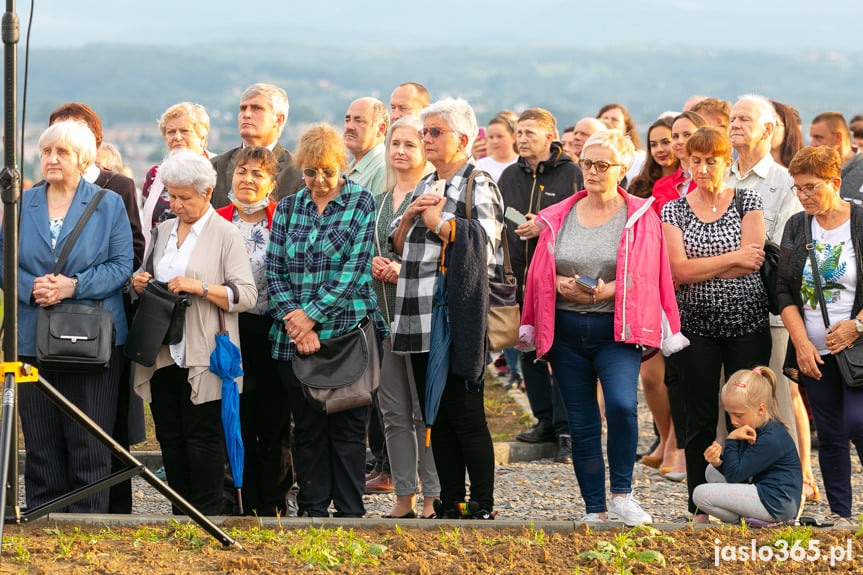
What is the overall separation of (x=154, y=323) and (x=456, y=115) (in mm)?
1984

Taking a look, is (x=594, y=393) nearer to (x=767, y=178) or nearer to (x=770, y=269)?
(x=770, y=269)

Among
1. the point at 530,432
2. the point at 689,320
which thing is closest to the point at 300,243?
the point at 689,320

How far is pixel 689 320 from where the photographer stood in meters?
5.98

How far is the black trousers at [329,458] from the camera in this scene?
19.1 ft

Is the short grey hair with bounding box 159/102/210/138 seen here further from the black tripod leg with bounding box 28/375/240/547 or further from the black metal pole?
the black tripod leg with bounding box 28/375/240/547

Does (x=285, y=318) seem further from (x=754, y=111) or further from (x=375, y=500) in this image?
(x=754, y=111)

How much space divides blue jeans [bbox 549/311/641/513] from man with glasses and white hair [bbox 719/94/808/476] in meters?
0.97

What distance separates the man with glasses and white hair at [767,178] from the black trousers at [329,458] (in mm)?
2177

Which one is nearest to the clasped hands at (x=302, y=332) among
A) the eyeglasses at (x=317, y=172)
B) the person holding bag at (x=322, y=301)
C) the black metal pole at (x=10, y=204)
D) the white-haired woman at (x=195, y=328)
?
the person holding bag at (x=322, y=301)

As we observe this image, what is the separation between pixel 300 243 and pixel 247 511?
1654 mm

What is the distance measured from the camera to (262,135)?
7109 millimetres

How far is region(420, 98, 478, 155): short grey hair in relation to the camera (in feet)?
19.1

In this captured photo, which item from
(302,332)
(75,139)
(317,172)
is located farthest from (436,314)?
(75,139)

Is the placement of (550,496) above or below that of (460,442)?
below
